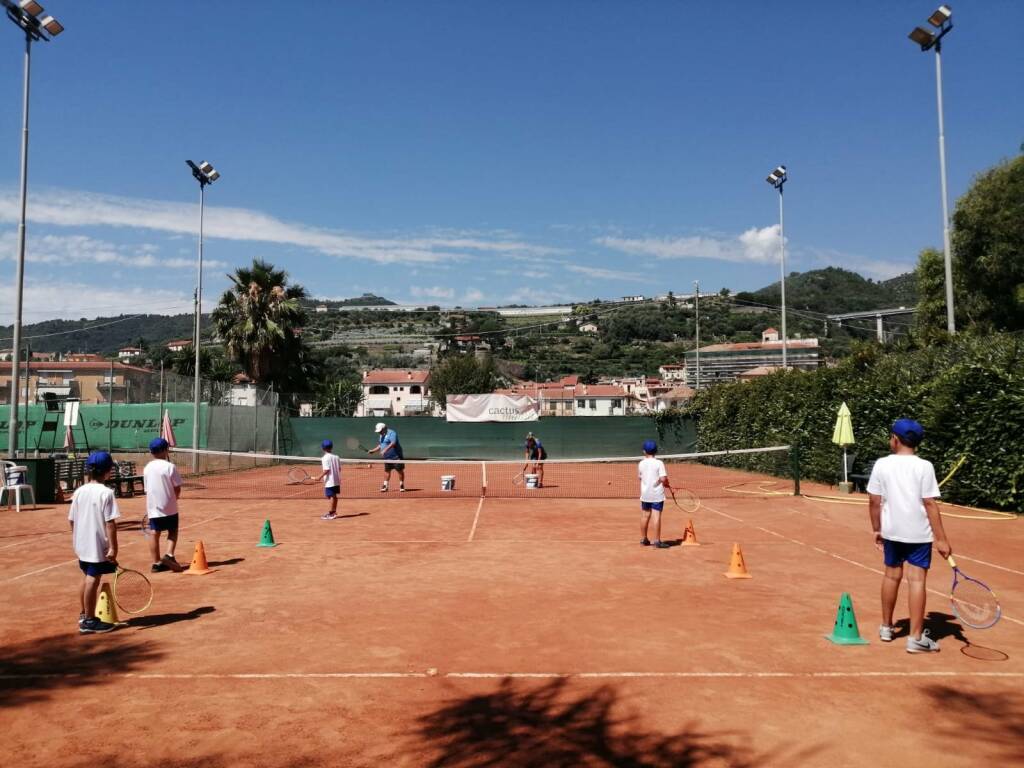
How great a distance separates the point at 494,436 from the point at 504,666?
30.7m

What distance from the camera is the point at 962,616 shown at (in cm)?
729

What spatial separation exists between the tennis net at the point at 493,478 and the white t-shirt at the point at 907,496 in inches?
431

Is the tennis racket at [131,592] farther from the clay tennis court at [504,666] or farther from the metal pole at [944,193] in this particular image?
the metal pole at [944,193]

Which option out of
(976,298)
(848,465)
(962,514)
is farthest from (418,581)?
(976,298)

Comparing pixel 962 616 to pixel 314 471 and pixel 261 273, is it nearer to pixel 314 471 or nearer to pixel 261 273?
pixel 314 471

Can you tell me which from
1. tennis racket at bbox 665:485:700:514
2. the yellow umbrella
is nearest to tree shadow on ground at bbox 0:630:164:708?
tennis racket at bbox 665:485:700:514

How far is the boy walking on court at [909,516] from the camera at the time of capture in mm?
6492

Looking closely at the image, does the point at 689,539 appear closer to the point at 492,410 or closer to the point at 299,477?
the point at 299,477

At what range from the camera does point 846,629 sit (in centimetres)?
699

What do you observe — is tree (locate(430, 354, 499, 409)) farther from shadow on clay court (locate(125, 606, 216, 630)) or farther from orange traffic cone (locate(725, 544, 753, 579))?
shadow on clay court (locate(125, 606, 216, 630))

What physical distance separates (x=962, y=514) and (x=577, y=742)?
1334cm

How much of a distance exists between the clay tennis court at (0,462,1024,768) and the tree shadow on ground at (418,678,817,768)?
18 mm

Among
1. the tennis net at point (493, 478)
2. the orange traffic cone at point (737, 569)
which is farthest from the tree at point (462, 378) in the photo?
the orange traffic cone at point (737, 569)

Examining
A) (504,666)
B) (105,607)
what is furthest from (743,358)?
(105,607)
